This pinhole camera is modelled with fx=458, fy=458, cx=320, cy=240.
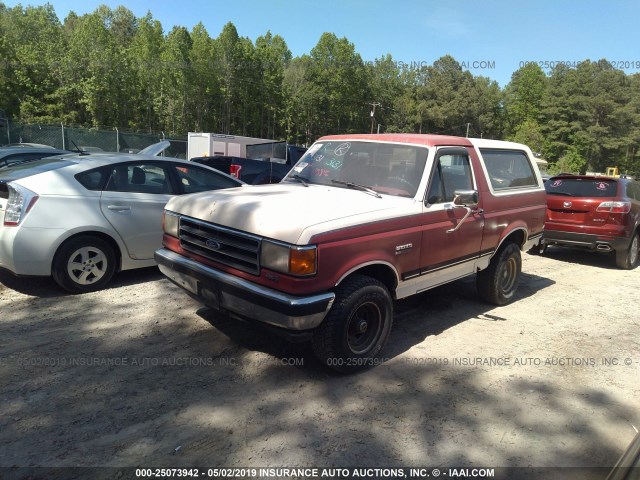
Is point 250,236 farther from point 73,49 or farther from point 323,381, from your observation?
point 73,49

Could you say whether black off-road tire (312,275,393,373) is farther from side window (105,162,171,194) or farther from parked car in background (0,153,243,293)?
side window (105,162,171,194)

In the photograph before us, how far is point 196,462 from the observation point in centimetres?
273

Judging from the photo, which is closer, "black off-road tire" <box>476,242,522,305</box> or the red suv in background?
"black off-road tire" <box>476,242,522,305</box>

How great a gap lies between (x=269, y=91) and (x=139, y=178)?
5571 centimetres

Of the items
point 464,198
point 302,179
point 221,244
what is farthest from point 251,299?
point 464,198

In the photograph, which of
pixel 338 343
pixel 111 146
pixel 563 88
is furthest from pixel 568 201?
pixel 563 88

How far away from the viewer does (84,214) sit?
5.18 meters

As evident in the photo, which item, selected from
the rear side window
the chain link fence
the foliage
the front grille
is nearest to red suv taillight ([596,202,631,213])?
the rear side window

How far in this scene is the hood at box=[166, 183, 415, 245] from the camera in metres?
3.41

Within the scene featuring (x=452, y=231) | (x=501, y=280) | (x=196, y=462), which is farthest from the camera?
(x=501, y=280)

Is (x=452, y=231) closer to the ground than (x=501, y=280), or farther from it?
farther from it

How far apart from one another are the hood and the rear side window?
19.4ft

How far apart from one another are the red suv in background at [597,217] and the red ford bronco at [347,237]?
11.9ft

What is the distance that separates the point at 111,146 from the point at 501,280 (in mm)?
25245
